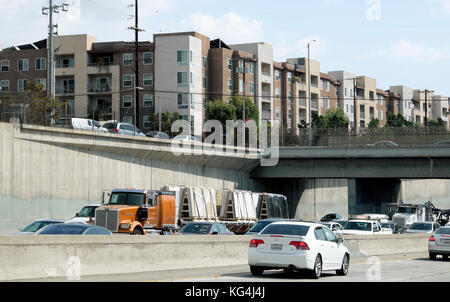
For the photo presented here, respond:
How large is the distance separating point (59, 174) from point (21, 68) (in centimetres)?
6238

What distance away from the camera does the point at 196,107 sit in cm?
10456

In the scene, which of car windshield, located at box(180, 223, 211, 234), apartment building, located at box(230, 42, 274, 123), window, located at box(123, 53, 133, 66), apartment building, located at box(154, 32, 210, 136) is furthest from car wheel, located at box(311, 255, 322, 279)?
apartment building, located at box(230, 42, 274, 123)

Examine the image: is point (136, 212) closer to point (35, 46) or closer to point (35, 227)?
point (35, 227)

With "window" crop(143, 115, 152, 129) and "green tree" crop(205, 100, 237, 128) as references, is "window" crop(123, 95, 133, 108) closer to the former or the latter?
"window" crop(143, 115, 152, 129)

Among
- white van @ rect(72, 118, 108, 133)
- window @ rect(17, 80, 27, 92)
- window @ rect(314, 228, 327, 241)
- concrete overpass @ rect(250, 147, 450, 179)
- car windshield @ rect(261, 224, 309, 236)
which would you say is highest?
window @ rect(17, 80, 27, 92)

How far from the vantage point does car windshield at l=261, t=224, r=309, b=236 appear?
2156 cm

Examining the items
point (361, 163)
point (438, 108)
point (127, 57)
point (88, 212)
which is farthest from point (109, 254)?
point (438, 108)

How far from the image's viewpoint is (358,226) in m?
41.9

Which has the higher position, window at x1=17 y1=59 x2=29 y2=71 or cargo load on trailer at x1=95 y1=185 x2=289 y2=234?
window at x1=17 y1=59 x2=29 y2=71

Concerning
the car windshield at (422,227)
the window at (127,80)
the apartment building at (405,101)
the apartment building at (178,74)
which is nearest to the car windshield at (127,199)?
the car windshield at (422,227)

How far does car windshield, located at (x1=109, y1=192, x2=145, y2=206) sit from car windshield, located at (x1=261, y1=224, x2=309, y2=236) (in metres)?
14.3

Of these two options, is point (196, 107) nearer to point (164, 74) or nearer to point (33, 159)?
point (164, 74)

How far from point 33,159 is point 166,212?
45.3 feet
